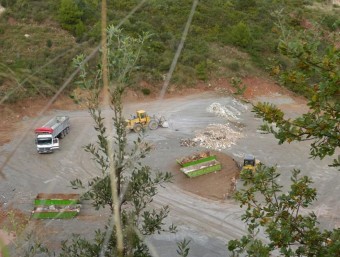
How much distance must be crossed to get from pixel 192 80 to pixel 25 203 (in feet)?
46.4

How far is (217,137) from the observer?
20.1 meters

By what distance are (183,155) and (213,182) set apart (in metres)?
2.38

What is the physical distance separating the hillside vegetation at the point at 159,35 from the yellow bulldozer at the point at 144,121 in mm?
4551

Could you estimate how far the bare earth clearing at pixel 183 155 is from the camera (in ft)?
45.4

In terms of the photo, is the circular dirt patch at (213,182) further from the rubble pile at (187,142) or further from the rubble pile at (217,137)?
the rubble pile at (187,142)

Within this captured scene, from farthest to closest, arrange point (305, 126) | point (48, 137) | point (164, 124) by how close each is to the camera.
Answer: point (164, 124), point (48, 137), point (305, 126)

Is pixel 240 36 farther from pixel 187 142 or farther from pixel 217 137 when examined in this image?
pixel 187 142

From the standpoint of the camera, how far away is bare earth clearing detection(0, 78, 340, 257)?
13.8 metres

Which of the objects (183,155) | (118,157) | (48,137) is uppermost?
(118,157)

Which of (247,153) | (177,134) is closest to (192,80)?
(177,134)

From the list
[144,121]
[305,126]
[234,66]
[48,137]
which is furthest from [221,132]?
[305,126]

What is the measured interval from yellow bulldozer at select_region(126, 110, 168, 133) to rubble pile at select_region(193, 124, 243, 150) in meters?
1.82

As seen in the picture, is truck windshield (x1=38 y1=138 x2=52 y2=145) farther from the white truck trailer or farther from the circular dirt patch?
the circular dirt patch

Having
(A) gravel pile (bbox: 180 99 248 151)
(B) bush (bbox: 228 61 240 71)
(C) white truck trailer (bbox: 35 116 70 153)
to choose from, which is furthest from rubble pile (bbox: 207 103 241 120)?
(C) white truck trailer (bbox: 35 116 70 153)
